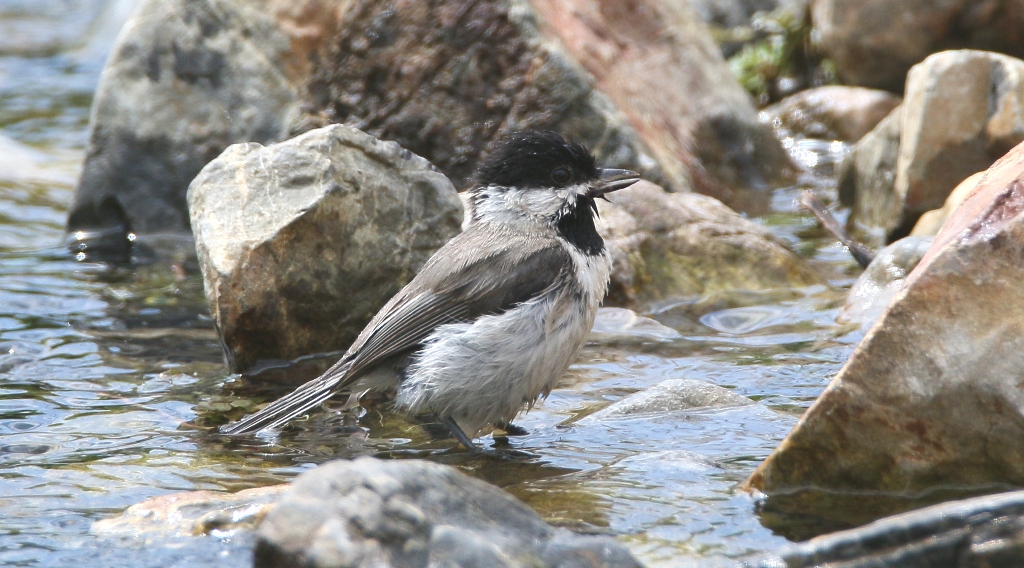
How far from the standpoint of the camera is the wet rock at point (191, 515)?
3.55 metres

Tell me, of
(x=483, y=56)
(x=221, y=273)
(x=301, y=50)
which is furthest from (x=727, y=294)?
(x=301, y=50)

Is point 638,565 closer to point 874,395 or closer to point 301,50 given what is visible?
point 874,395

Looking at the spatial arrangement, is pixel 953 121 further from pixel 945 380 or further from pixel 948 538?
pixel 948 538

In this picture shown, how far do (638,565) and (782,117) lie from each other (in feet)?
27.5

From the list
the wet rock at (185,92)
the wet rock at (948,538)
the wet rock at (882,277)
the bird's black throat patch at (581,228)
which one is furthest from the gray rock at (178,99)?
the wet rock at (948,538)

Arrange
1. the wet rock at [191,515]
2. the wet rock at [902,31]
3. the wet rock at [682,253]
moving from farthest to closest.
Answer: the wet rock at [902,31] → the wet rock at [682,253] → the wet rock at [191,515]

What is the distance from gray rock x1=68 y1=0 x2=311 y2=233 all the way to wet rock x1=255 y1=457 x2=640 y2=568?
560 centimetres

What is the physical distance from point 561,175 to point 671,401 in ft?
3.82

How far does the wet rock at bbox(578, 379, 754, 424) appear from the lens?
4805 mm

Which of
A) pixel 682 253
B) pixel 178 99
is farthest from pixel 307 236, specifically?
pixel 178 99

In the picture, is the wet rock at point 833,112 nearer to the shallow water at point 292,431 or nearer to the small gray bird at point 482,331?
the shallow water at point 292,431

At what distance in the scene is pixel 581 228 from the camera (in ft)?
16.7

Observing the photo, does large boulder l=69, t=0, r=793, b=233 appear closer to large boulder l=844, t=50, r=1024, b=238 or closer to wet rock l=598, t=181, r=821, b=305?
wet rock l=598, t=181, r=821, b=305

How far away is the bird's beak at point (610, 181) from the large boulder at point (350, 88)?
254 centimetres
